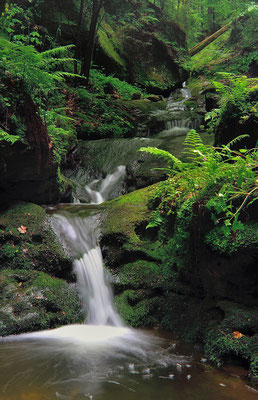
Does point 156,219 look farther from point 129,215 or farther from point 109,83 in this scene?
point 109,83

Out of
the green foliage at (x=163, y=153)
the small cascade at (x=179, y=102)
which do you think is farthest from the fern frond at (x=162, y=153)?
the small cascade at (x=179, y=102)

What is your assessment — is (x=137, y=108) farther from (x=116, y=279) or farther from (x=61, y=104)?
(x=116, y=279)

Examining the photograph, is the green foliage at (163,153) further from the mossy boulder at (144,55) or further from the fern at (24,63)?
the mossy boulder at (144,55)

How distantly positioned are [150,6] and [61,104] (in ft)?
38.3

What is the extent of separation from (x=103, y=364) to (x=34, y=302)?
133 centimetres

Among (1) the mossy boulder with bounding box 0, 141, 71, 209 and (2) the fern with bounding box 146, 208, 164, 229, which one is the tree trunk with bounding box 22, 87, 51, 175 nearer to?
(1) the mossy boulder with bounding box 0, 141, 71, 209

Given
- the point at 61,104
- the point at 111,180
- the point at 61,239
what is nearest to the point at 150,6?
the point at 61,104

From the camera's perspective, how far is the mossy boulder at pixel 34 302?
369cm

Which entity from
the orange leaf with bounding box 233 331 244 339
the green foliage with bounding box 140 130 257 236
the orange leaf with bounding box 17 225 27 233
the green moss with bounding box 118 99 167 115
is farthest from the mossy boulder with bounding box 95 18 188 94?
the orange leaf with bounding box 233 331 244 339

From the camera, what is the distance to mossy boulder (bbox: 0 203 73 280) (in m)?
4.30

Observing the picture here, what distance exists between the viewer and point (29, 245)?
449cm

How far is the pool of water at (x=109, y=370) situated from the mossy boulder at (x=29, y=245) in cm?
101

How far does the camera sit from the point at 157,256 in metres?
4.63

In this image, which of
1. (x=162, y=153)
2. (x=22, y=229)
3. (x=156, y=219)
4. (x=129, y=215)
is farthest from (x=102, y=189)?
(x=162, y=153)
